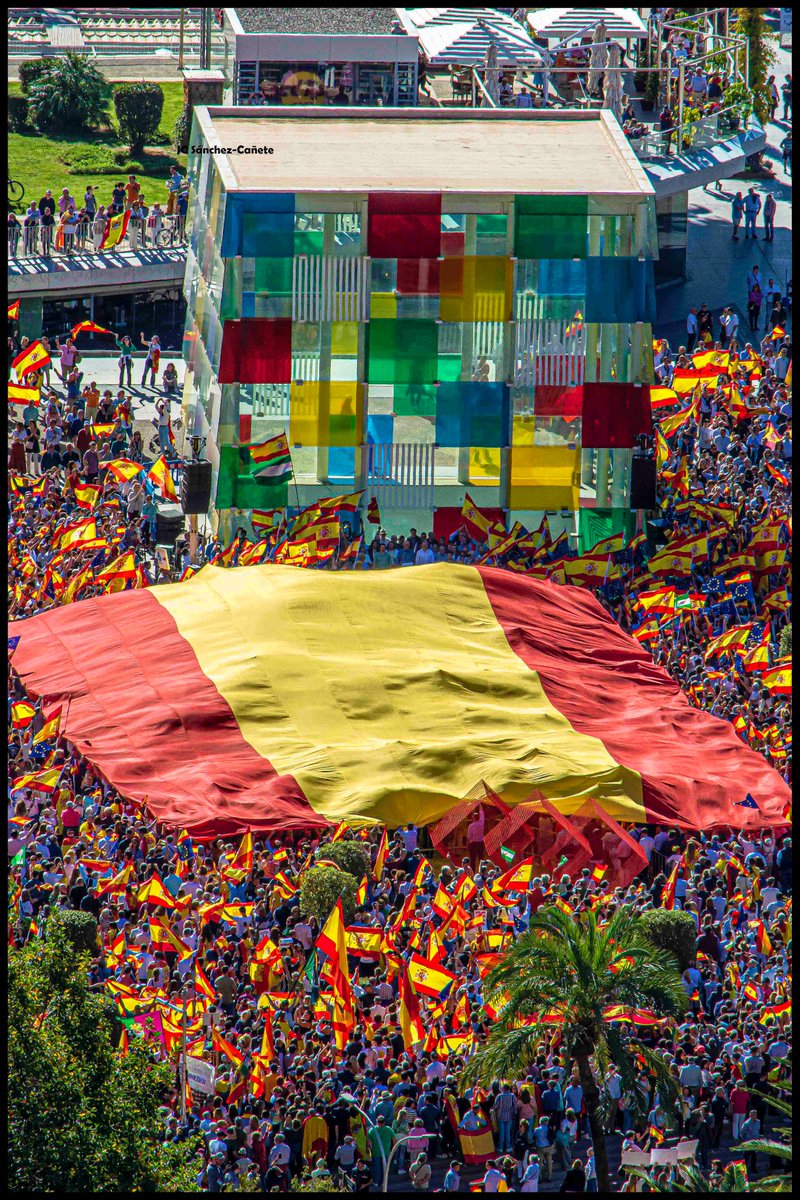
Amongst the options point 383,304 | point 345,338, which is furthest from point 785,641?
point 345,338

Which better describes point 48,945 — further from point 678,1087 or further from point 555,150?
point 555,150

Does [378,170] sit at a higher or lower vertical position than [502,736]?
higher

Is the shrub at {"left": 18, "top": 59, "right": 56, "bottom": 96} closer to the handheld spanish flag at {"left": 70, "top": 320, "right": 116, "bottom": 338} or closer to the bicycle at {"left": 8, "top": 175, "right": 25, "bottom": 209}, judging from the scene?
the bicycle at {"left": 8, "top": 175, "right": 25, "bottom": 209}

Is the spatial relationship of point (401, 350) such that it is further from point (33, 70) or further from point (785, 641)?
point (33, 70)

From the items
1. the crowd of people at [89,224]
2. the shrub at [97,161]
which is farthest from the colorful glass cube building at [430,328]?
the shrub at [97,161]

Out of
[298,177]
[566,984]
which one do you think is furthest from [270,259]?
[566,984]

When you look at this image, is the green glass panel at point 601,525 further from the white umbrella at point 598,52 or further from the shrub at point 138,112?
the shrub at point 138,112

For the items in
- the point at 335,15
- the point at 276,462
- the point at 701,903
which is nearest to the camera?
the point at 701,903
